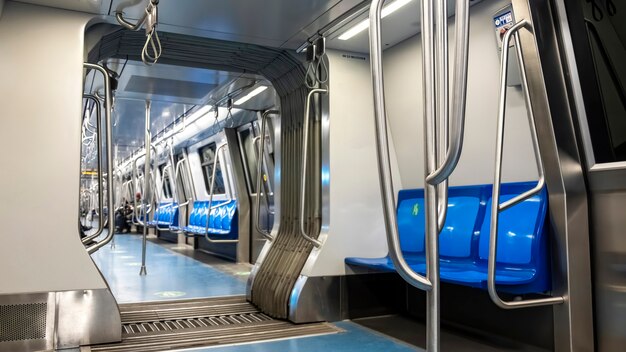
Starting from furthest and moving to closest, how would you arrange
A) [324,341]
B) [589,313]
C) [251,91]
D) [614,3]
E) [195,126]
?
[195,126] < [251,91] < [324,341] < [589,313] < [614,3]

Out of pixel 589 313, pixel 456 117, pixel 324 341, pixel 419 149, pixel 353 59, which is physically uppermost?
pixel 353 59

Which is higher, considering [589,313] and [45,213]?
[45,213]

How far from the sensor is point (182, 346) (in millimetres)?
3289

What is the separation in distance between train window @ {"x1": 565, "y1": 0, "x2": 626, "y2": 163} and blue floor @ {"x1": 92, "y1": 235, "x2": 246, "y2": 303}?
3.82 meters

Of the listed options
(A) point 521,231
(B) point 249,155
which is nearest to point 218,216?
(B) point 249,155

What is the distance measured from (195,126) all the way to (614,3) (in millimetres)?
7169

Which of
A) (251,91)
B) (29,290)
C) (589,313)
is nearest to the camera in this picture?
(589,313)

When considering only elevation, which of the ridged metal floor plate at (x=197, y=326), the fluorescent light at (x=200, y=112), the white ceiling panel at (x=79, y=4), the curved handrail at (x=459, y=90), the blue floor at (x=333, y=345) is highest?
the fluorescent light at (x=200, y=112)

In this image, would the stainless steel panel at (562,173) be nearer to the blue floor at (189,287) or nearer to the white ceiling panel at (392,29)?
the white ceiling panel at (392,29)

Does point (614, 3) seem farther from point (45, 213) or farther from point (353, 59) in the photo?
point (45, 213)

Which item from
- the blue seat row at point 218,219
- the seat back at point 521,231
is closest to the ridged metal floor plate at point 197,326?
the seat back at point 521,231

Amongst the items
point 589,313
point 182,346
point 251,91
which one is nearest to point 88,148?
point 251,91

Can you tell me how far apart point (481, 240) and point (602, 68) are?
136cm

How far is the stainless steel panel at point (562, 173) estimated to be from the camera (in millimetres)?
2775
